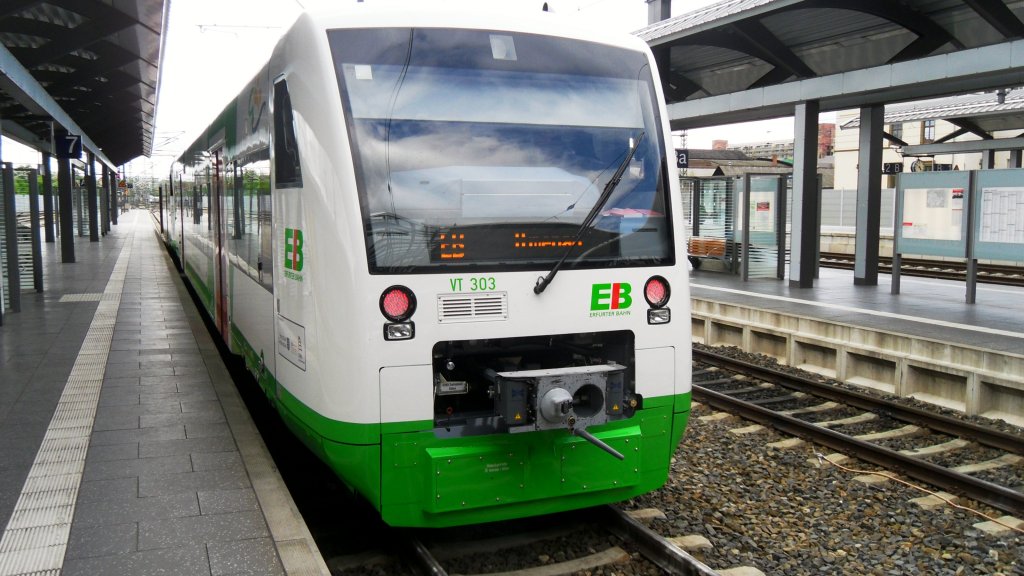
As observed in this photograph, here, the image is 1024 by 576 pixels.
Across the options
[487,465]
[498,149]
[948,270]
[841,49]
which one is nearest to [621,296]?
[498,149]

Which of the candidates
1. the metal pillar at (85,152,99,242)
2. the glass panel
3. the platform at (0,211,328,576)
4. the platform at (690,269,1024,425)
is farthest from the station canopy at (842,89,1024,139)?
the metal pillar at (85,152,99,242)

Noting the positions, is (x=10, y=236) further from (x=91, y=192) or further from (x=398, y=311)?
(x=91, y=192)

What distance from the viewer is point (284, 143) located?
528 cm

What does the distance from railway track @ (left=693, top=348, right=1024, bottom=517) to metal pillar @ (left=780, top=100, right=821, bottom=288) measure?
16.6 feet

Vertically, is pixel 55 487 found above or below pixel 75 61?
below

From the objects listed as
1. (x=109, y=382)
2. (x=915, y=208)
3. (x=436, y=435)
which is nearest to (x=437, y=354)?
(x=436, y=435)

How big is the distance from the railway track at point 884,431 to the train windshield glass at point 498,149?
298 centimetres

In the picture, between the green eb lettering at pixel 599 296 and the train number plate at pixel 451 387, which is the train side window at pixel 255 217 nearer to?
the train number plate at pixel 451 387

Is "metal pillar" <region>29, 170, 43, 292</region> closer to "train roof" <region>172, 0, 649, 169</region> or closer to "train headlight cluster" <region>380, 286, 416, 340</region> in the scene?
"train roof" <region>172, 0, 649, 169</region>

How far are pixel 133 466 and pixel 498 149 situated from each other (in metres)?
3.19

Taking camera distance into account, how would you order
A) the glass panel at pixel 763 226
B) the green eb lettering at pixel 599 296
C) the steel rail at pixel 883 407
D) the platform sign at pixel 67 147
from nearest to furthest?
1. the green eb lettering at pixel 599 296
2. the steel rail at pixel 883 407
3. the glass panel at pixel 763 226
4. the platform sign at pixel 67 147

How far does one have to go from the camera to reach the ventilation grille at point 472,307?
461cm

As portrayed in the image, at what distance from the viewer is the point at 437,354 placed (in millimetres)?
4754

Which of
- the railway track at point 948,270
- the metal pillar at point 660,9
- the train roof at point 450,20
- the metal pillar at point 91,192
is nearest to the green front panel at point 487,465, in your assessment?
the train roof at point 450,20
